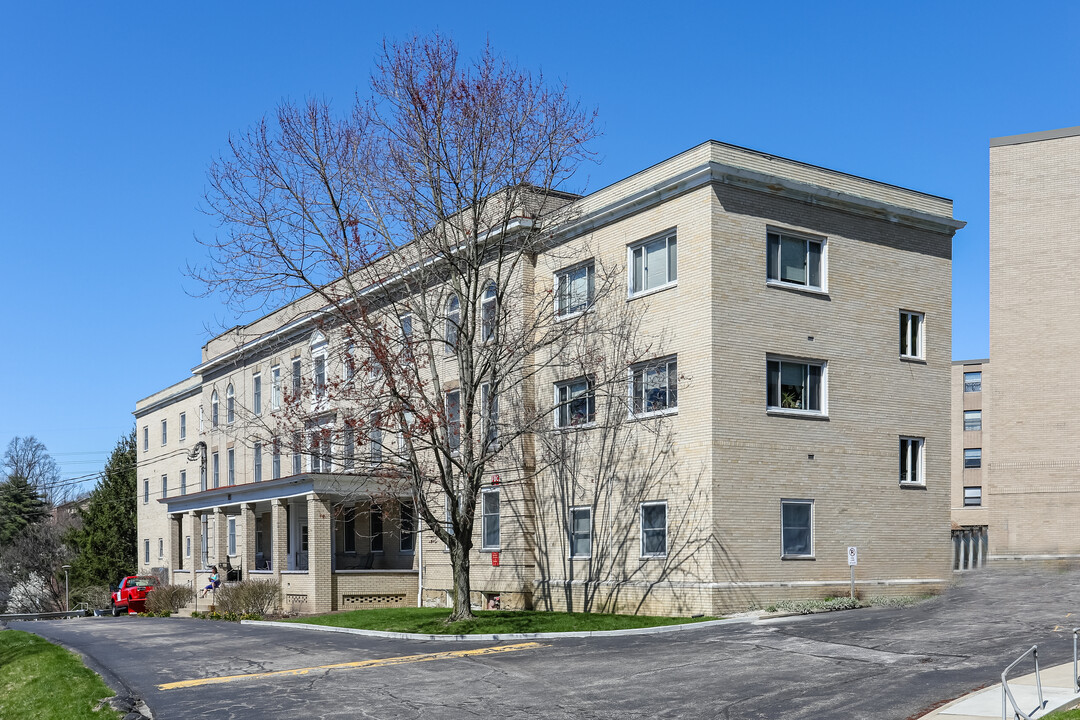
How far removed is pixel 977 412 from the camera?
68938 millimetres

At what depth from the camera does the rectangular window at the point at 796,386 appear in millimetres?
27656

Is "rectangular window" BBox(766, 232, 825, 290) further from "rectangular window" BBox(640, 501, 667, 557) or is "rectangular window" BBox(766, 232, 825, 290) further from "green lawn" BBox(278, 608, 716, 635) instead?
"green lawn" BBox(278, 608, 716, 635)

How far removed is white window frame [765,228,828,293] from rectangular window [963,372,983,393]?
44607 mm

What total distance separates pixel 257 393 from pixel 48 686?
3320 centimetres

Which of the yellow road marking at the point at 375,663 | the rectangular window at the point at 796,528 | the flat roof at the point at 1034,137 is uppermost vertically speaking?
the flat roof at the point at 1034,137

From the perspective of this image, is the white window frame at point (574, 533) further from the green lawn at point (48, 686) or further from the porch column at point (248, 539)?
the porch column at point (248, 539)

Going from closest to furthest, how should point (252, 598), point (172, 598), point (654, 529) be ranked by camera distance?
1. point (654, 529)
2. point (252, 598)
3. point (172, 598)

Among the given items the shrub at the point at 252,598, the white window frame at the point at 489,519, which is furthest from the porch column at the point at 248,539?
the white window frame at the point at 489,519

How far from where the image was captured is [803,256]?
2844 cm

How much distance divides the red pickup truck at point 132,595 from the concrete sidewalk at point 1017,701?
146 ft

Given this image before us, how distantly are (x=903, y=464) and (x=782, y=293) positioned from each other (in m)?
6.20

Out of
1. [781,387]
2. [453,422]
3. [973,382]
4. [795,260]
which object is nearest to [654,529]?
[781,387]

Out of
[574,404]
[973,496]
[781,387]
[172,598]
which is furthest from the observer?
[973,496]

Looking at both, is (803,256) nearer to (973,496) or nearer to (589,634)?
(589,634)
